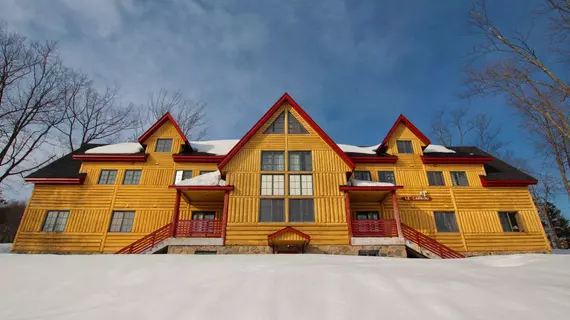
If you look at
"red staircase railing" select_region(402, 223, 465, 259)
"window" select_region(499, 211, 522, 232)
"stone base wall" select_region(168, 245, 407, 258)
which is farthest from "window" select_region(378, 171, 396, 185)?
"window" select_region(499, 211, 522, 232)

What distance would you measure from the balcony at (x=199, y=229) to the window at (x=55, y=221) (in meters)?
7.67

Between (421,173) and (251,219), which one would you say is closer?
(251,219)

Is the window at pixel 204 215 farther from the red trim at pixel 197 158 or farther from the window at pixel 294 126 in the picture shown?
the window at pixel 294 126

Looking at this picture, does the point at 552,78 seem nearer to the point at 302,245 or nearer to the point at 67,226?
the point at 302,245

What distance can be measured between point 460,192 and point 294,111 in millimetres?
12007

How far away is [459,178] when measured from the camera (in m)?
17.8

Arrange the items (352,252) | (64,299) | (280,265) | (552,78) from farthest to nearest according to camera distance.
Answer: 1. (352,252)
2. (552,78)
3. (280,265)
4. (64,299)

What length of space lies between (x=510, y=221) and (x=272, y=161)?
1536 centimetres

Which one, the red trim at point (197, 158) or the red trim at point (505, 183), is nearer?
the red trim at point (505, 183)

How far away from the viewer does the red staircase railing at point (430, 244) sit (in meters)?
13.5

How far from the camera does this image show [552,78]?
11.8 meters

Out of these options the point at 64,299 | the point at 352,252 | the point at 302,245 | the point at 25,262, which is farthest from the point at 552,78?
the point at 25,262

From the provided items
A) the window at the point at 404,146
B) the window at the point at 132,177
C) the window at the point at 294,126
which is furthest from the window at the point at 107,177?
the window at the point at 404,146

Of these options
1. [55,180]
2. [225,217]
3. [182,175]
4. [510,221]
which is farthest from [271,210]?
[510,221]
